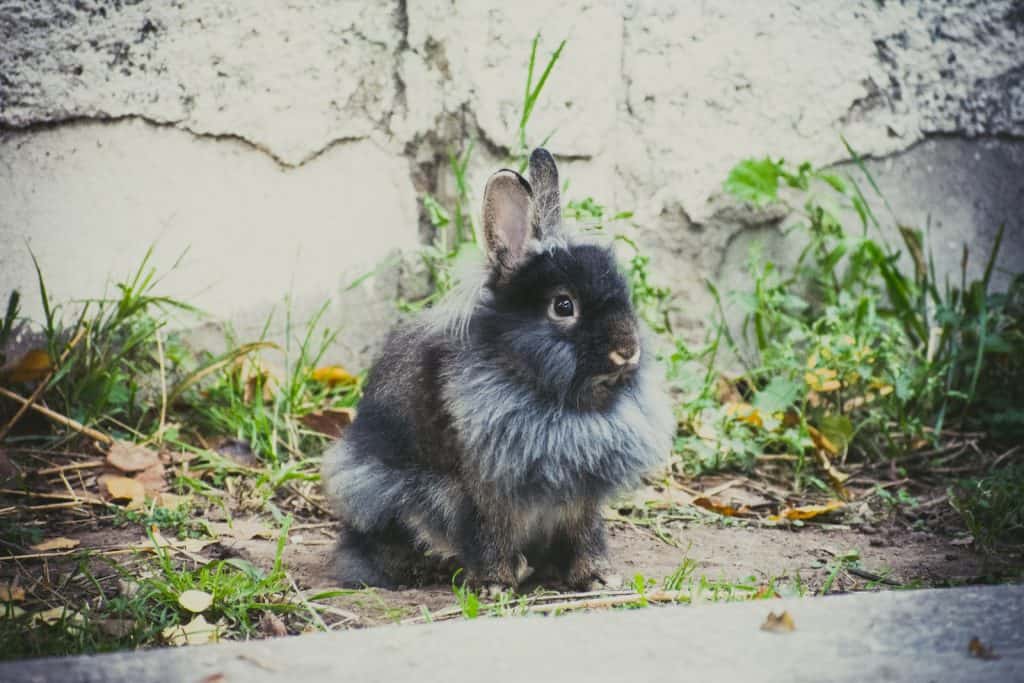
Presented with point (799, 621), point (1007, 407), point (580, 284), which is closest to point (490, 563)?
point (580, 284)

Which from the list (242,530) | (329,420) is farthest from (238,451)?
(242,530)

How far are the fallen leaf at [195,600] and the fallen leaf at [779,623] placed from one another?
1.31 meters

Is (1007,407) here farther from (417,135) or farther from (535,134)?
(417,135)

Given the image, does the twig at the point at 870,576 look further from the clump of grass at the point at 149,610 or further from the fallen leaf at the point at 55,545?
the fallen leaf at the point at 55,545

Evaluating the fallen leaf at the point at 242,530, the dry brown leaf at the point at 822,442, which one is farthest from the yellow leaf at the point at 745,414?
the fallen leaf at the point at 242,530

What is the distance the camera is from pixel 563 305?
2604mm

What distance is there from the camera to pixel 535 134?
3.92 metres

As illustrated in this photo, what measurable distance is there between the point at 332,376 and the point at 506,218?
1.51 m

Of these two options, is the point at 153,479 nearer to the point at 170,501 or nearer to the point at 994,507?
the point at 170,501

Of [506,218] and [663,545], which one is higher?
[506,218]

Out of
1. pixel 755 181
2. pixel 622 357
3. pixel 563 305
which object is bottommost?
pixel 622 357

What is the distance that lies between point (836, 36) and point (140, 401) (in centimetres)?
312

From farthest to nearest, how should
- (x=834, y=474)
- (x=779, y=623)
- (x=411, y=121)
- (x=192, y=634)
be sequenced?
(x=411, y=121)
(x=834, y=474)
(x=192, y=634)
(x=779, y=623)

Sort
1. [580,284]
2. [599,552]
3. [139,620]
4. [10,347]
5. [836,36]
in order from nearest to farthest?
[139,620] < [580,284] < [599,552] < [10,347] < [836,36]
